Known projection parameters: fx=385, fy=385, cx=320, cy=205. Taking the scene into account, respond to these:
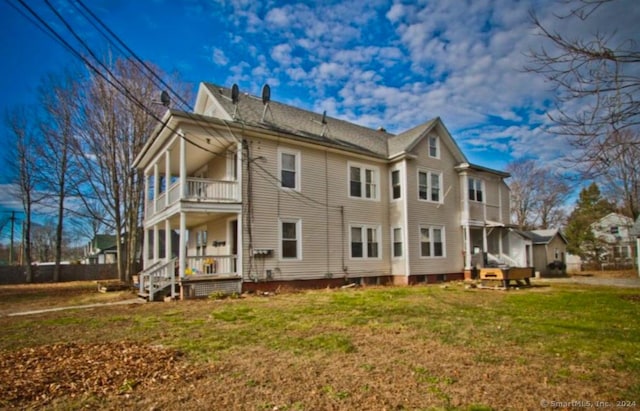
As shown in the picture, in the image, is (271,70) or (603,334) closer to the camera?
(603,334)

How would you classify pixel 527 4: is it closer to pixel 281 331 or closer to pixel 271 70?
pixel 281 331

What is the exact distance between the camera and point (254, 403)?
3.88 meters

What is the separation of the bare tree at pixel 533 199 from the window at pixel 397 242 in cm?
2953

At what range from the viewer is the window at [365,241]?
59.3ft

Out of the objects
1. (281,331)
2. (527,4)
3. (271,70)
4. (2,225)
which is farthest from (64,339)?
(2,225)

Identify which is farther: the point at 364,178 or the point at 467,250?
the point at 467,250

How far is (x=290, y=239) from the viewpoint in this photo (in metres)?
15.8

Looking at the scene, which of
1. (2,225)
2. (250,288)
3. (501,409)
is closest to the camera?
(501,409)

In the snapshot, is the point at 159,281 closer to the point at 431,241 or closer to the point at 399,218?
the point at 399,218

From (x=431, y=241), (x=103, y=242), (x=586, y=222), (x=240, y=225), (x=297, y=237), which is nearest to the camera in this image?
(x=240, y=225)

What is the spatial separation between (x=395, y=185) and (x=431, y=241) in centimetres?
347

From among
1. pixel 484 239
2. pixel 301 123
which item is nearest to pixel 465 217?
pixel 484 239

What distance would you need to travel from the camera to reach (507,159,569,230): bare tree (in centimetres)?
4266

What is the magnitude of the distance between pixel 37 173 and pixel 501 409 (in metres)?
32.8
